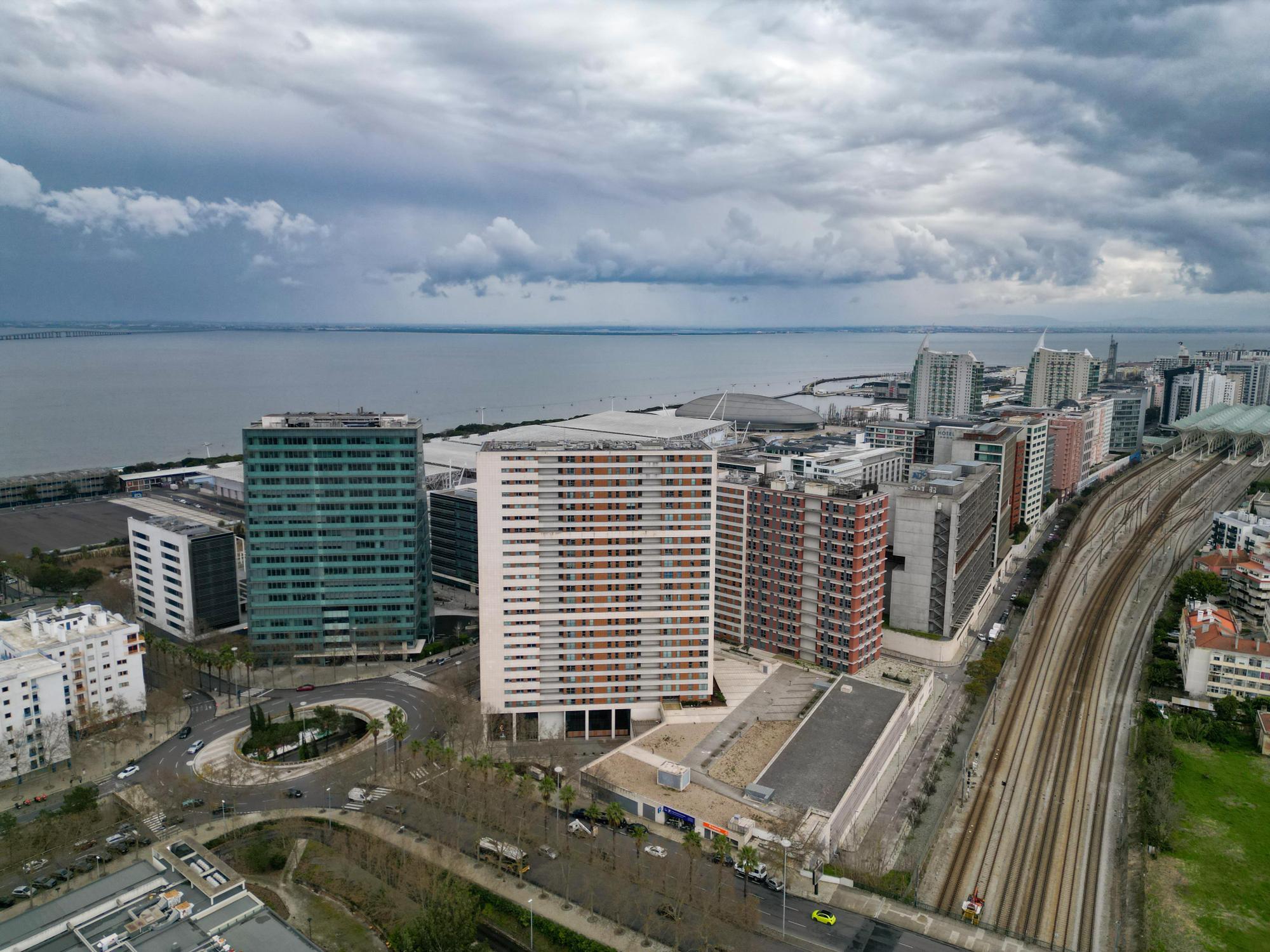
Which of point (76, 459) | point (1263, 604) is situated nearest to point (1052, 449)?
point (1263, 604)

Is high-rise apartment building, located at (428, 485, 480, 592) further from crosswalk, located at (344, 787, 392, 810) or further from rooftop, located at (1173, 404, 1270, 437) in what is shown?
rooftop, located at (1173, 404, 1270, 437)

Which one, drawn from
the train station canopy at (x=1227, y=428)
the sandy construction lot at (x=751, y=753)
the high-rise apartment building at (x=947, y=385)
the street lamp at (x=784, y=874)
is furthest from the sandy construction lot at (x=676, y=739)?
the high-rise apartment building at (x=947, y=385)

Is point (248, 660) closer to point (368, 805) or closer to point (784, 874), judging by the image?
point (368, 805)

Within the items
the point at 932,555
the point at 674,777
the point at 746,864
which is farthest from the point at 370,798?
the point at 932,555

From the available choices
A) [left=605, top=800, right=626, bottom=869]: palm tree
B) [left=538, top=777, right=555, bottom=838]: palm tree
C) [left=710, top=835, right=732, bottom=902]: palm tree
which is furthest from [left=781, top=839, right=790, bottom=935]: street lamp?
[left=538, top=777, right=555, bottom=838]: palm tree

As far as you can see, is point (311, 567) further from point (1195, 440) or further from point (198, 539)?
point (1195, 440)

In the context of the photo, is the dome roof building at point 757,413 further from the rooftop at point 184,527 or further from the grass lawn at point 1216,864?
the grass lawn at point 1216,864
